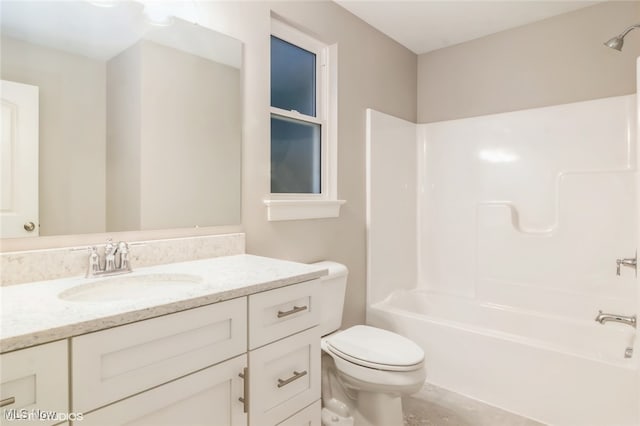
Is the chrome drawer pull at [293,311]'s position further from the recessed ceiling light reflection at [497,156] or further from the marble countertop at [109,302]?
the recessed ceiling light reflection at [497,156]

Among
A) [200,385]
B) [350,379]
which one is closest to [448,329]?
[350,379]

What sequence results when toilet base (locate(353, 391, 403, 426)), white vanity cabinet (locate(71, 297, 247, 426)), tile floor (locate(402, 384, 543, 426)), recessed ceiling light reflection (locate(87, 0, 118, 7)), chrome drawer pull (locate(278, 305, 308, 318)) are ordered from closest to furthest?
white vanity cabinet (locate(71, 297, 247, 426)) → chrome drawer pull (locate(278, 305, 308, 318)) → recessed ceiling light reflection (locate(87, 0, 118, 7)) → toilet base (locate(353, 391, 403, 426)) → tile floor (locate(402, 384, 543, 426))

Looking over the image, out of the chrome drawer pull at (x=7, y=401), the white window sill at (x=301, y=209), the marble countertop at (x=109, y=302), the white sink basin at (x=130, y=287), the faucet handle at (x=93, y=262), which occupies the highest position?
the white window sill at (x=301, y=209)

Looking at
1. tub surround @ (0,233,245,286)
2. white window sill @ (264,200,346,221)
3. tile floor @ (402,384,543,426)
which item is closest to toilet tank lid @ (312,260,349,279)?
white window sill @ (264,200,346,221)

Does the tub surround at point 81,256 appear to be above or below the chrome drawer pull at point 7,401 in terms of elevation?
above

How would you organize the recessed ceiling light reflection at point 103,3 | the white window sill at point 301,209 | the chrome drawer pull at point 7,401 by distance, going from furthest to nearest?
the white window sill at point 301,209, the recessed ceiling light reflection at point 103,3, the chrome drawer pull at point 7,401

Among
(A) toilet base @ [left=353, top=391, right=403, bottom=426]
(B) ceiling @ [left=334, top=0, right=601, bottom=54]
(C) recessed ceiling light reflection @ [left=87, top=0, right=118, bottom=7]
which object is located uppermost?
(B) ceiling @ [left=334, top=0, right=601, bottom=54]

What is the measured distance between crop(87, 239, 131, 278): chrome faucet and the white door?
0.60ft

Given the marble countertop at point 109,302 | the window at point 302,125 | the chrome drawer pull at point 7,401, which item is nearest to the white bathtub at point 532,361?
the window at point 302,125

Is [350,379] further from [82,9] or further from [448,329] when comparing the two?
[82,9]

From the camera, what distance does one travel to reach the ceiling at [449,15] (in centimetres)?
228

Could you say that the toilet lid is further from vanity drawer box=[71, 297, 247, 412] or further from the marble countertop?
vanity drawer box=[71, 297, 247, 412]

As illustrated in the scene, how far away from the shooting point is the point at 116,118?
129 cm

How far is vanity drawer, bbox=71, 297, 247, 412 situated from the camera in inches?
29.8
